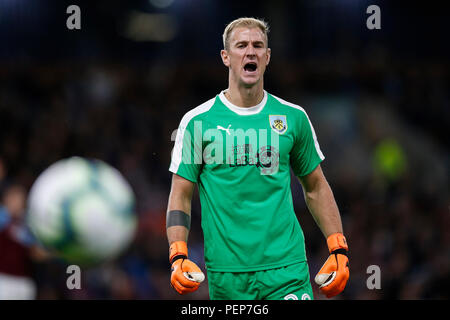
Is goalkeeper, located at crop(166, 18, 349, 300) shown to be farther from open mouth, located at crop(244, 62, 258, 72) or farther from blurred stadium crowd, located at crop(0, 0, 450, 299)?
blurred stadium crowd, located at crop(0, 0, 450, 299)

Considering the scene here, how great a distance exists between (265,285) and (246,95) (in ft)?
3.43

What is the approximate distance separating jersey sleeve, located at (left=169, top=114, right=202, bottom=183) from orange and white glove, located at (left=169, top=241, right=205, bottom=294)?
16.3 inches

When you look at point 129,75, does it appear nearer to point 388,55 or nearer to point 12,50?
point 12,50

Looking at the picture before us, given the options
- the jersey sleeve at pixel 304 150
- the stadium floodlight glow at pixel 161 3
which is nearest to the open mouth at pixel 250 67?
the jersey sleeve at pixel 304 150

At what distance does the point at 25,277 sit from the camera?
24.6ft

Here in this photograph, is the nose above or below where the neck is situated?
above

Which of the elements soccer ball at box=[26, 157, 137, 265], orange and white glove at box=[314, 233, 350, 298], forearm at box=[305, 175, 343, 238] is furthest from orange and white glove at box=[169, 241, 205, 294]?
soccer ball at box=[26, 157, 137, 265]

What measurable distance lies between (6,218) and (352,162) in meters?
5.32

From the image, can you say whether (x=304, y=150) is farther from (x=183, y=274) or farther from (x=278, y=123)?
(x=183, y=274)

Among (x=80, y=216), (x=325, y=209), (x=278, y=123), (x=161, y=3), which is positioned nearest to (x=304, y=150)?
(x=278, y=123)

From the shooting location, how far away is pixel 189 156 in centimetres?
390

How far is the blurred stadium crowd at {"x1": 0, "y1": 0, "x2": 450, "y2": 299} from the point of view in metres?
8.40

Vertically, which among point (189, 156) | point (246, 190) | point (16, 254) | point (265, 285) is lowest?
point (16, 254)

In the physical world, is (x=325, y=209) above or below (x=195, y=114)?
below
